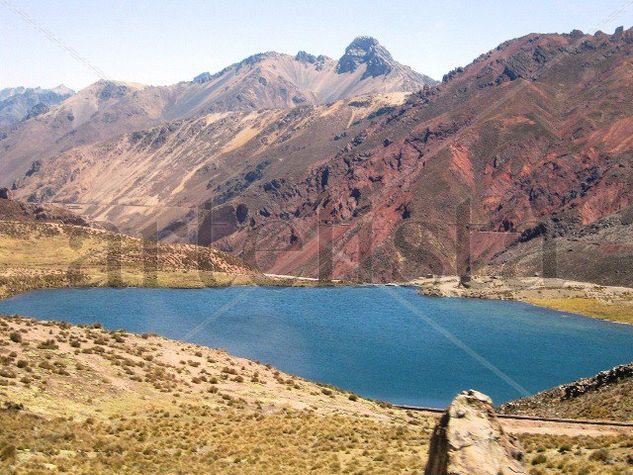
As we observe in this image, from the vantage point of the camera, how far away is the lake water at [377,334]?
72.1m

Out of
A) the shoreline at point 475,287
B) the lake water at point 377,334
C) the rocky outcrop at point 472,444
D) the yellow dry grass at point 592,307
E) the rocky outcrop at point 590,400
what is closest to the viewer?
the rocky outcrop at point 472,444

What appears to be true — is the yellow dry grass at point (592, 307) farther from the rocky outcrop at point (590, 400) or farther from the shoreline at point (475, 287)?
the rocky outcrop at point (590, 400)

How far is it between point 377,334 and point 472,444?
79.5 meters

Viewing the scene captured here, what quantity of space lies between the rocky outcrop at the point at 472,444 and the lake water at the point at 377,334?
132 feet

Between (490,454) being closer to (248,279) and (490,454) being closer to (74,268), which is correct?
(74,268)

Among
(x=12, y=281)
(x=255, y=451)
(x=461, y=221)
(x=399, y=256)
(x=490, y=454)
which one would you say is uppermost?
(x=461, y=221)

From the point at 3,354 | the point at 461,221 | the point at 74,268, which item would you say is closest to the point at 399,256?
the point at 461,221

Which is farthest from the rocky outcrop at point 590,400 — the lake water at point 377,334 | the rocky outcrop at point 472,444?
the rocky outcrop at point 472,444

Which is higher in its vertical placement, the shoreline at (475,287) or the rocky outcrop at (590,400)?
the shoreline at (475,287)

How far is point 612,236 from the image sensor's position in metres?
158

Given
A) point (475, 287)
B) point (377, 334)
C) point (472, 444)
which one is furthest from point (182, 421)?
point (475, 287)

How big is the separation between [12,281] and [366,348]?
196 feet

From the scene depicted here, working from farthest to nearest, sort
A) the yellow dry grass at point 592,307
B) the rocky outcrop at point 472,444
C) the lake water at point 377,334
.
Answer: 1. the yellow dry grass at point 592,307
2. the lake water at point 377,334
3. the rocky outcrop at point 472,444

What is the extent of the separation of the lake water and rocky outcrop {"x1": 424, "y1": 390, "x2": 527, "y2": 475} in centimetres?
4016
